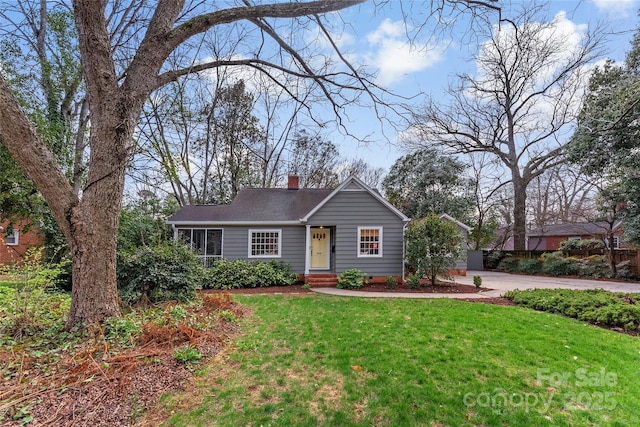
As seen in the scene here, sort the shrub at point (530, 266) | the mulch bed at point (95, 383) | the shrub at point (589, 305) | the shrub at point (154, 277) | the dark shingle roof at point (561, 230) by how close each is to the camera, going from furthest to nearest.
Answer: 1. the dark shingle roof at point (561, 230)
2. the shrub at point (530, 266)
3. the shrub at point (154, 277)
4. the shrub at point (589, 305)
5. the mulch bed at point (95, 383)

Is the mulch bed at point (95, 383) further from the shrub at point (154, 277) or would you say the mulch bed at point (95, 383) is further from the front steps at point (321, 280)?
the front steps at point (321, 280)

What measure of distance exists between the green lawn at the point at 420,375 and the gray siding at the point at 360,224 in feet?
19.3

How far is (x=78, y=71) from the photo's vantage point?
1121 cm

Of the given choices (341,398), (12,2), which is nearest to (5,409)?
(341,398)

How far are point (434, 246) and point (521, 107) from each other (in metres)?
15.4

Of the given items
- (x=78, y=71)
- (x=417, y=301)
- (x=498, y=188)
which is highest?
(x=78, y=71)

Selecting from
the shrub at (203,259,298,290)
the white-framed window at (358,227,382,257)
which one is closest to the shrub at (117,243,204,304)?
the shrub at (203,259,298,290)

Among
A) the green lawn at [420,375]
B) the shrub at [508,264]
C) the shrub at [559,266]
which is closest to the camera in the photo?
the green lawn at [420,375]

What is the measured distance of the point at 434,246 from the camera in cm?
1084

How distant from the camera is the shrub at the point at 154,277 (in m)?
6.59

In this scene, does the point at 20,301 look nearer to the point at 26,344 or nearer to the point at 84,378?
the point at 26,344

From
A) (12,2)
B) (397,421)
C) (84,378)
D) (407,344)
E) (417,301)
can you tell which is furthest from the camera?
(12,2)

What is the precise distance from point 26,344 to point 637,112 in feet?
56.5

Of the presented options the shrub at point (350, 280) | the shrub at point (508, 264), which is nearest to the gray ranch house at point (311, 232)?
the shrub at point (350, 280)
